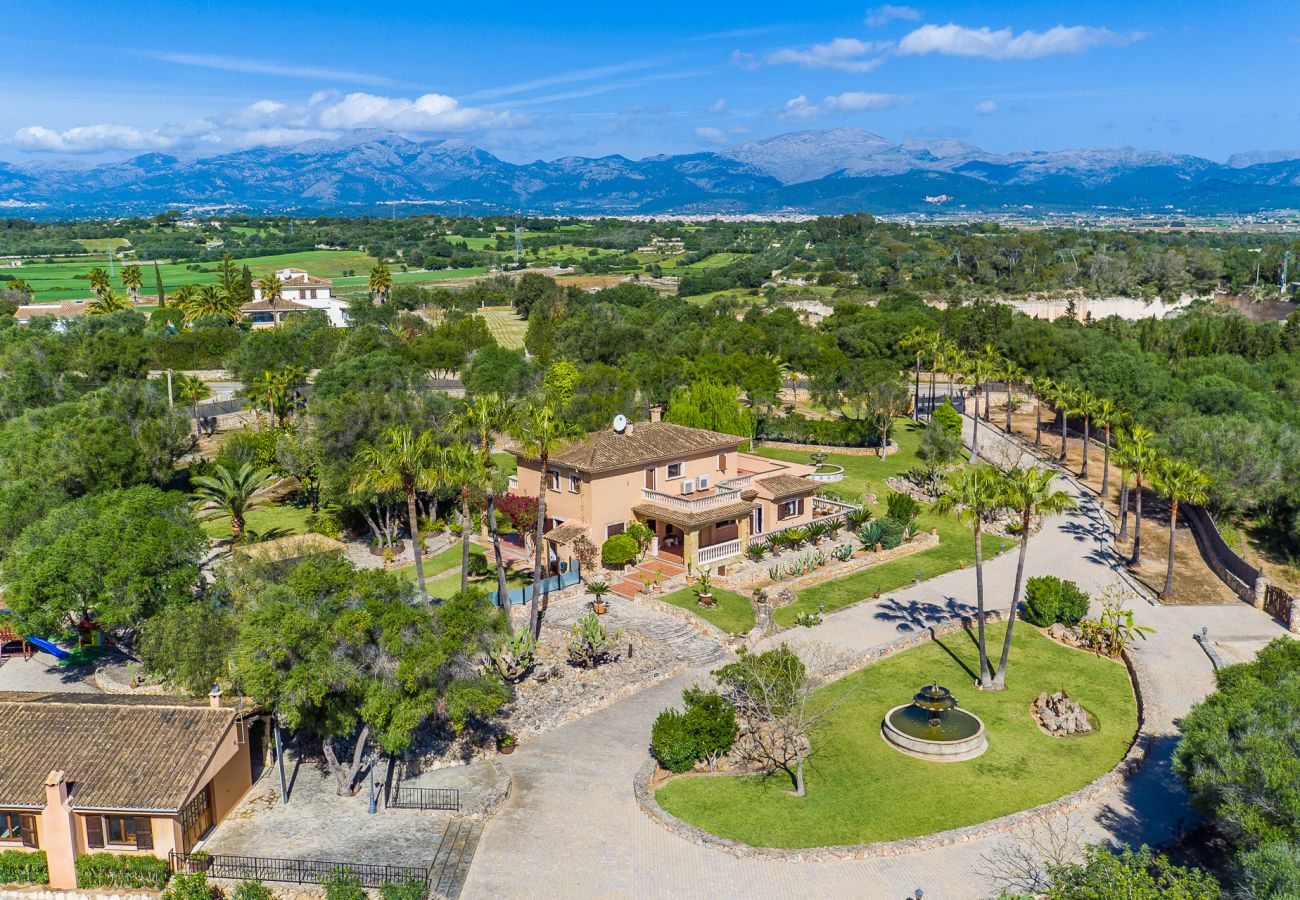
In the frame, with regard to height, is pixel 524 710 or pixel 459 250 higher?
pixel 459 250

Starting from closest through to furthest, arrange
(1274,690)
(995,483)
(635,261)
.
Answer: (1274,690), (995,483), (635,261)

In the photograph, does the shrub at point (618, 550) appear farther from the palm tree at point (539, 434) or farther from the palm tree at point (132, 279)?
the palm tree at point (132, 279)

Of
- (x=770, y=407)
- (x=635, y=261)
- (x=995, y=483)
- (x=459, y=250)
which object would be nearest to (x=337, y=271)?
(x=459, y=250)

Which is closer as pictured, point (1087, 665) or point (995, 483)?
point (995, 483)

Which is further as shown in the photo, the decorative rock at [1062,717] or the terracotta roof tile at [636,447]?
the terracotta roof tile at [636,447]

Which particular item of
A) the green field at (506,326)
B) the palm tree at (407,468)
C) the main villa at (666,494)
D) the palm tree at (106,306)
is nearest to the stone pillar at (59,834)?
the palm tree at (407,468)

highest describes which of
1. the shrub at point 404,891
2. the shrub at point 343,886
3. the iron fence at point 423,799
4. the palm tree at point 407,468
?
the palm tree at point 407,468

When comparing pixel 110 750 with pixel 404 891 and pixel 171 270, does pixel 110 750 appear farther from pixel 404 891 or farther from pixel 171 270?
pixel 171 270

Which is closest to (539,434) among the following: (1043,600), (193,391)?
(1043,600)

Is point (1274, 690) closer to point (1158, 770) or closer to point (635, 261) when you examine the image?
point (1158, 770)
